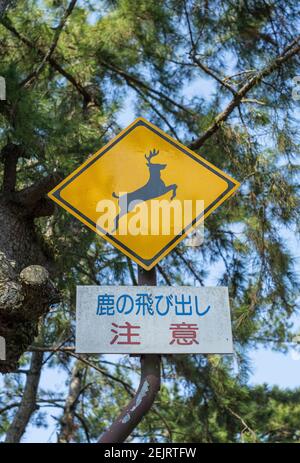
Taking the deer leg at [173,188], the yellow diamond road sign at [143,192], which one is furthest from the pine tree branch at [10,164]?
the deer leg at [173,188]

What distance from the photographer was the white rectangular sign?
222cm

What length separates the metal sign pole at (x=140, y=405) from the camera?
2.09m

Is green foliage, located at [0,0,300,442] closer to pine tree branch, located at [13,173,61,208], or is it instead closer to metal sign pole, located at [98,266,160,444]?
pine tree branch, located at [13,173,61,208]

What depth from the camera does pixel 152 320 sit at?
225 cm

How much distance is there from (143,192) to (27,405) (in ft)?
16.1

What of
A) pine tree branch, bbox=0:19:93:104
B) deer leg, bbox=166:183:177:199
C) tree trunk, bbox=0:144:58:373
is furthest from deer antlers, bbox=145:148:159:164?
pine tree branch, bbox=0:19:93:104

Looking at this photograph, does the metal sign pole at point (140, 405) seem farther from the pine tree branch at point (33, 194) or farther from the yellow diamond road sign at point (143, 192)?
the pine tree branch at point (33, 194)

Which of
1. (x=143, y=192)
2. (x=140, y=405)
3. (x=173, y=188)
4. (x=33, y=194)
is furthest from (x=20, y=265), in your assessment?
(x=140, y=405)

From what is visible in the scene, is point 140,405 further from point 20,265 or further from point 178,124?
point 178,124

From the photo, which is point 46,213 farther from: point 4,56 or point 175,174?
point 4,56

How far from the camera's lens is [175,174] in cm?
269

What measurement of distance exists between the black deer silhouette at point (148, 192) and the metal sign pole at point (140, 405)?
647 mm

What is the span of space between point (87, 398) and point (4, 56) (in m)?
4.85

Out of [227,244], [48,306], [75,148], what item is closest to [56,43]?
[75,148]
